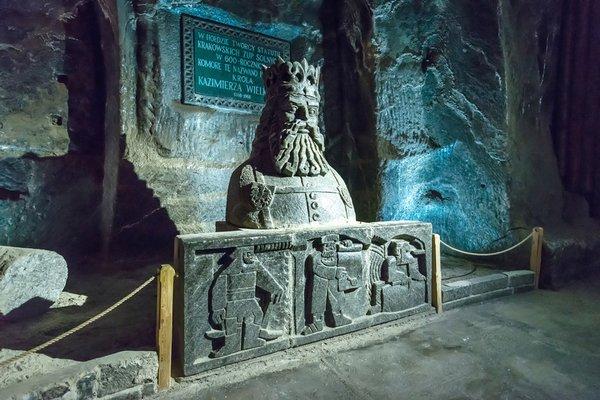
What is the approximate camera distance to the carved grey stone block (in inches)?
83.4

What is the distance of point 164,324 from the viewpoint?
201 centimetres

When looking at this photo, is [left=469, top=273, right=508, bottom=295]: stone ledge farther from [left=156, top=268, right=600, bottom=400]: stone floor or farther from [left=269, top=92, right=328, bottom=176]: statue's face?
[left=269, top=92, right=328, bottom=176]: statue's face

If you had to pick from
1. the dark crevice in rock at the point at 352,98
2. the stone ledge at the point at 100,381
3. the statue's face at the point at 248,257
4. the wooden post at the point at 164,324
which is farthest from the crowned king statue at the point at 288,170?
the dark crevice in rock at the point at 352,98

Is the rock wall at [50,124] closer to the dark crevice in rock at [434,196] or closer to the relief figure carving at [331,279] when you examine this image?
the relief figure carving at [331,279]

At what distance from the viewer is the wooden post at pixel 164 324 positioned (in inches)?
78.4

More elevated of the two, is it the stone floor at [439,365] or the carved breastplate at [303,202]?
the carved breastplate at [303,202]

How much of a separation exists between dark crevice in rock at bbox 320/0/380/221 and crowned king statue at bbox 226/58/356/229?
7.86 ft

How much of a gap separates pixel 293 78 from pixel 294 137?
53 cm

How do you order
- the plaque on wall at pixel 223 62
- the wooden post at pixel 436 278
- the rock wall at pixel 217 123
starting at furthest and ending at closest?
the plaque on wall at pixel 223 62 < the rock wall at pixel 217 123 < the wooden post at pixel 436 278

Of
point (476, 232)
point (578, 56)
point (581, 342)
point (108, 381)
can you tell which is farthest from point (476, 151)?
point (108, 381)

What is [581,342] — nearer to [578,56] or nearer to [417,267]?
[417,267]

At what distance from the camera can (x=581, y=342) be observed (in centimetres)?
268

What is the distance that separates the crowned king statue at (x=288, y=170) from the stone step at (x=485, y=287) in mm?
1339

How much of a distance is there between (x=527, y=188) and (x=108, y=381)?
512 cm
